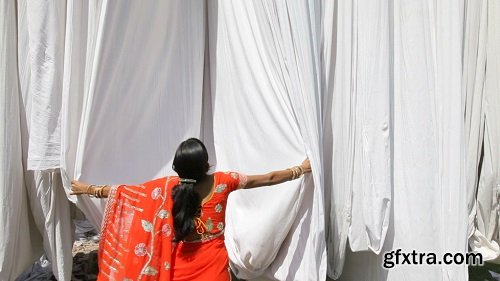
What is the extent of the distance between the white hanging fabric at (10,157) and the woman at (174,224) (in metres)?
0.58

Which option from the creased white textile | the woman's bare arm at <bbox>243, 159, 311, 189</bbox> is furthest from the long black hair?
the creased white textile

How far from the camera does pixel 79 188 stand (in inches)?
71.7

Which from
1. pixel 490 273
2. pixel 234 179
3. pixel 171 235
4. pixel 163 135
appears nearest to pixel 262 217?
pixel 234 179

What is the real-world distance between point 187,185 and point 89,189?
0.48 m

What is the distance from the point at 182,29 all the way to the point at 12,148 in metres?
1.02

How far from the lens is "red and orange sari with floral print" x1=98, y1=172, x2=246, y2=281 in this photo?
1631 mm

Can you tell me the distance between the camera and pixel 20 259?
2064 millimetres

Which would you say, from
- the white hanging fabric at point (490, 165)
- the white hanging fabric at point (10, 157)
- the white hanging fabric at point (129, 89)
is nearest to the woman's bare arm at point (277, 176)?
the white hanging fabric at point (129, 89)

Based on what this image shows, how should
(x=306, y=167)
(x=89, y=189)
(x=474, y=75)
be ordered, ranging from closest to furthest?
1. (x=89, y=189)
2. (x=306, y=167)
3. (x=474, y=75)

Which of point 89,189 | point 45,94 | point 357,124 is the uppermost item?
point 45,94

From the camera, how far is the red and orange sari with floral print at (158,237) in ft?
5.35

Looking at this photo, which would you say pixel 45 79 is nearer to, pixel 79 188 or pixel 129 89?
pixel 129 89

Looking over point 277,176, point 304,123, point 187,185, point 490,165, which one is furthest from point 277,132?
point 490,165

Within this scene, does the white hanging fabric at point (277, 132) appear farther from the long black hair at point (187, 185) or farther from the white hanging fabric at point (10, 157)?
the white hanging fabric at point (10, 157)
